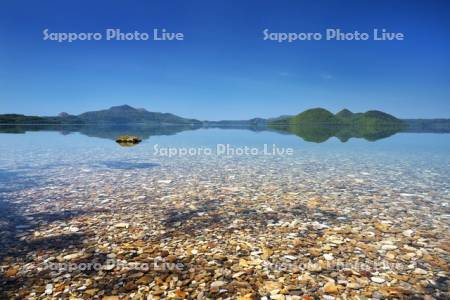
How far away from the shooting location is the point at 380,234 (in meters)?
8.95

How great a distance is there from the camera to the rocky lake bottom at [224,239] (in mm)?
6191

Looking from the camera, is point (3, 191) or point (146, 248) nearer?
point (146, 248)

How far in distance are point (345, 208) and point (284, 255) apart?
17.7ft

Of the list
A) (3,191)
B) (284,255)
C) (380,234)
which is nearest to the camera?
(284,255)

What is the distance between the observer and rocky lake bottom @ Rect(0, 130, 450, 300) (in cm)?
619

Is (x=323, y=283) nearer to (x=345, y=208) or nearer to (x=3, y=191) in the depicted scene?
(x=345, y=208)

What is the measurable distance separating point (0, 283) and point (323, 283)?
23.3 ft

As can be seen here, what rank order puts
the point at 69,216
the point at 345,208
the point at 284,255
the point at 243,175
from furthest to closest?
the point at 243,175 < the point at 345,208 < the point at 69,216 < the point at 284,255

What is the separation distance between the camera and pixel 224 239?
8.68 metres

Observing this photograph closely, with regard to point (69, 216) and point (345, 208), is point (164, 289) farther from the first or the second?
point (345, 208)

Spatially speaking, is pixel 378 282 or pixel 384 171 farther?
pixel 384 171

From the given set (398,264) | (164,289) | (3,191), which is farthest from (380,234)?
(3,191)

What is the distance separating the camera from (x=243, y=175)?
19.0 meters

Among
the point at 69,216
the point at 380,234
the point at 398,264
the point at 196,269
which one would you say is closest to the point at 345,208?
the point at 380,234
